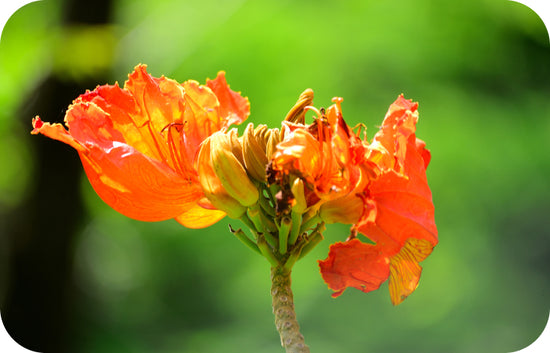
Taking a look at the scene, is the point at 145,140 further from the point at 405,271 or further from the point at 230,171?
the point at 405,271

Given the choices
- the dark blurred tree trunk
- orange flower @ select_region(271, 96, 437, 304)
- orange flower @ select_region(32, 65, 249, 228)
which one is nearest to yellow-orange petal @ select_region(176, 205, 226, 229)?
orange flower @ select_region(32, 65, 249, 228)

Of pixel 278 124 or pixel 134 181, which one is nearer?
pixel 134 181

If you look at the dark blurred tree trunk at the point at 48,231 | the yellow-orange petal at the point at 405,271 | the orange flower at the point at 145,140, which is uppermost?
the orange flower at the point at 145,140

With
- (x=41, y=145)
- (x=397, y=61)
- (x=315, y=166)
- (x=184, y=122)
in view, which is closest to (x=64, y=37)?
(x=41, y=145)

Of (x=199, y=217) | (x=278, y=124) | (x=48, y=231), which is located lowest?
(x=48, y=231)

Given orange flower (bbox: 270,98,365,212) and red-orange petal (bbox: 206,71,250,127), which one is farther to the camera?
red-orange petal (bbox: 206,71,250,127)

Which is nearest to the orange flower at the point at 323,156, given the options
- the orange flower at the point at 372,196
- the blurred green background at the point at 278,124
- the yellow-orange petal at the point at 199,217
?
the orange flower at the point at 372,196

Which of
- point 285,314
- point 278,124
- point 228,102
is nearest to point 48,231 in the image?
point 278,124

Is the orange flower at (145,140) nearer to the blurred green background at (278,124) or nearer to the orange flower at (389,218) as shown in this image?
the orange flower at (389,218)

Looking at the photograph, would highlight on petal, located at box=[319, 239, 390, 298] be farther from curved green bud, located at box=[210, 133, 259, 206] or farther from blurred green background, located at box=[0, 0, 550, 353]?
blurred green background, located at box=[0, 0, 550, 353]
